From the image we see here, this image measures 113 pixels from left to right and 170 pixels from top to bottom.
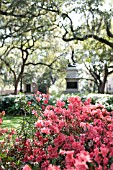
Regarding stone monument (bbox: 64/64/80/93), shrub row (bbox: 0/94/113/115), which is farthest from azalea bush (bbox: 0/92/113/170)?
stone monument (bbox: 64/64/80/93)

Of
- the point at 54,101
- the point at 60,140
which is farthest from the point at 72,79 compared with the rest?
the point at 60,140

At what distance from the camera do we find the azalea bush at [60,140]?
2056 millimetres

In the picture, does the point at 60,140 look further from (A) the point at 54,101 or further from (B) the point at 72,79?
(B) the point at 72,79

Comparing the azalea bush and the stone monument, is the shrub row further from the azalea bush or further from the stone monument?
the stone monument

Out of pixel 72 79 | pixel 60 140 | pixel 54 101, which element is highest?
pixel 60 140

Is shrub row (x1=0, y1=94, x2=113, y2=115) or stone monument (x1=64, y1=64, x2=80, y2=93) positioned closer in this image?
shrub row (x1=0, y1=94, x2=113, y2=115)

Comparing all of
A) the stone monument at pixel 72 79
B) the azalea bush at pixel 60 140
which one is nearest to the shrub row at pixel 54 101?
the azalea bush at pixel 60 140

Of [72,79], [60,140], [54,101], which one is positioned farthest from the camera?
[72,79]

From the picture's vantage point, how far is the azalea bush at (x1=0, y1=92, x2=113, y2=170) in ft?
6.75

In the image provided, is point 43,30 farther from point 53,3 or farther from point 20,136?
point 20,136

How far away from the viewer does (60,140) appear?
7.23ft

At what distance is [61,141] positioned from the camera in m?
2.21

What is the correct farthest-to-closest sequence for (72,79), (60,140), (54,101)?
(72,79), (54,101), (60,140)

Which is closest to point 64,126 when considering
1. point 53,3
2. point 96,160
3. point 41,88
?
point 96,160
